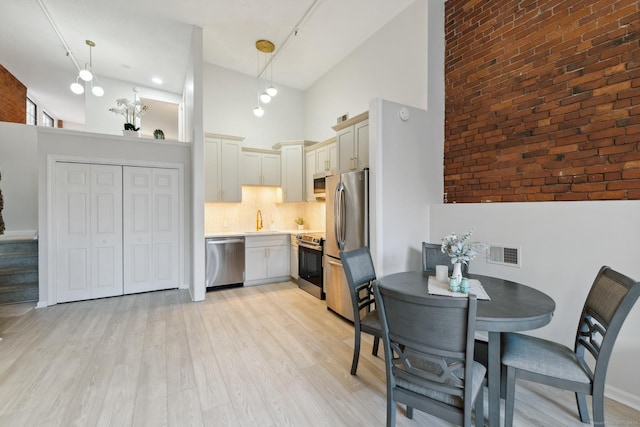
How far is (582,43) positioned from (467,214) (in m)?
1.67

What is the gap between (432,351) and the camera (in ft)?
4.25

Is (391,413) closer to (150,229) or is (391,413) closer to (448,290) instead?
(448,290)

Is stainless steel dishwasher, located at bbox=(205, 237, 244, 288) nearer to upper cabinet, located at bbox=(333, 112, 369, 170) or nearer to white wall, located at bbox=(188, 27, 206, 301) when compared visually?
white wall, located at bbox=(188, 27, 206, 301)

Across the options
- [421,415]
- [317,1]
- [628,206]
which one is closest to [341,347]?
[421,415]

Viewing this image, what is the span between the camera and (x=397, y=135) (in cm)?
305

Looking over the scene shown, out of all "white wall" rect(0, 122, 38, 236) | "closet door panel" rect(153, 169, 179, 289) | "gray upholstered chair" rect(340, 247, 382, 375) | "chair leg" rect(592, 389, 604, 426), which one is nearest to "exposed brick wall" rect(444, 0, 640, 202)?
"chair leg" rect(592, 389, 604, 426)

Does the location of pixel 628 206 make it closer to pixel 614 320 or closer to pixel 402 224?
pixel 614 320

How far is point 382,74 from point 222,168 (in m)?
3.04

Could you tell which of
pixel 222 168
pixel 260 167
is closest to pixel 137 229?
pixel 222 168

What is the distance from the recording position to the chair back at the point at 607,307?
1.35 meters

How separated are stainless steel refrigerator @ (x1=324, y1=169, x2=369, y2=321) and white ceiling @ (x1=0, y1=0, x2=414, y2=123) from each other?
2379mm

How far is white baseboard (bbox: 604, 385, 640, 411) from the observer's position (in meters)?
1.93

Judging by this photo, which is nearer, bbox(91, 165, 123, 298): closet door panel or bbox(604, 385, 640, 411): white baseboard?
bbox(604, 385, 640, 411): white baseboard

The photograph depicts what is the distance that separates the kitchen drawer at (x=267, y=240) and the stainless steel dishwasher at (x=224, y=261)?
0.14 meters
